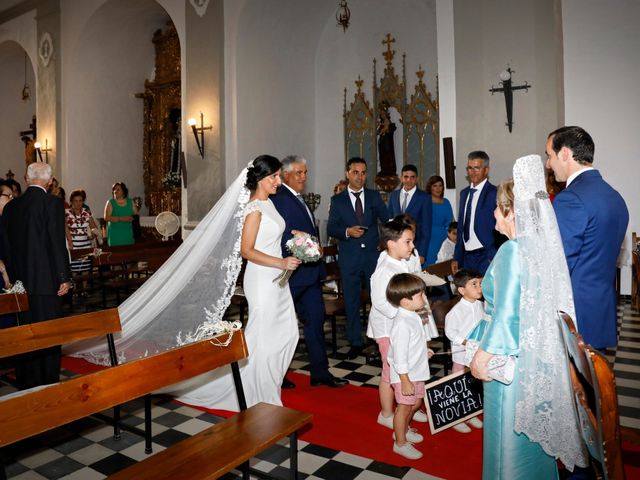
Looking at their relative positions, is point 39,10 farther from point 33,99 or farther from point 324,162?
point 324,162

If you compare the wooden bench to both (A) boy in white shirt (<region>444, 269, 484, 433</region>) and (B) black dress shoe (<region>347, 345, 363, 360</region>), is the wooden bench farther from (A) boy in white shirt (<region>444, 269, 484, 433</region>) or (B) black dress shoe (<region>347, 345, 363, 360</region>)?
(B) black dress shoe (<region>347, 345, 363, 360</region>)

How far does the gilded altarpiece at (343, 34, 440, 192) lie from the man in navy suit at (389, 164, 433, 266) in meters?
4.40

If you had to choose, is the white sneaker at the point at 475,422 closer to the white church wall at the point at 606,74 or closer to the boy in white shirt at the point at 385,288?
the boy in white shirt at the point at 385,288

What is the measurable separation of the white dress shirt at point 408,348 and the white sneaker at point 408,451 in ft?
1.34

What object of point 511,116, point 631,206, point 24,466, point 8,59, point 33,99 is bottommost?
point 24,466

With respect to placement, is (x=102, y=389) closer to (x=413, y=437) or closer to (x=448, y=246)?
(x=413, y=437)

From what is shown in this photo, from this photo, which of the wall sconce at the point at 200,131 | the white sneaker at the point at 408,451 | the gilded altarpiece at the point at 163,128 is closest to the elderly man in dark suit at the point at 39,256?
the white sneaker at the point at 408,451

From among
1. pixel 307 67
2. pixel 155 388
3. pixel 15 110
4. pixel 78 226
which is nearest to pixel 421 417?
pixel 155 388

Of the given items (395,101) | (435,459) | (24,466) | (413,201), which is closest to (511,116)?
(413,201)

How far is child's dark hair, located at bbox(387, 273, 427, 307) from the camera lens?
3227mm

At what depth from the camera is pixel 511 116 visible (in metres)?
8.00

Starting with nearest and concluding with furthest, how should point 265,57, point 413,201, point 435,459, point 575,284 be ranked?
point 575,284 < point 435,459 < point 413,201 < point 265,57

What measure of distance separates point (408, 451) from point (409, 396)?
0.37m

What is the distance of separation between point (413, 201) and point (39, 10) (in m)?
12.7
